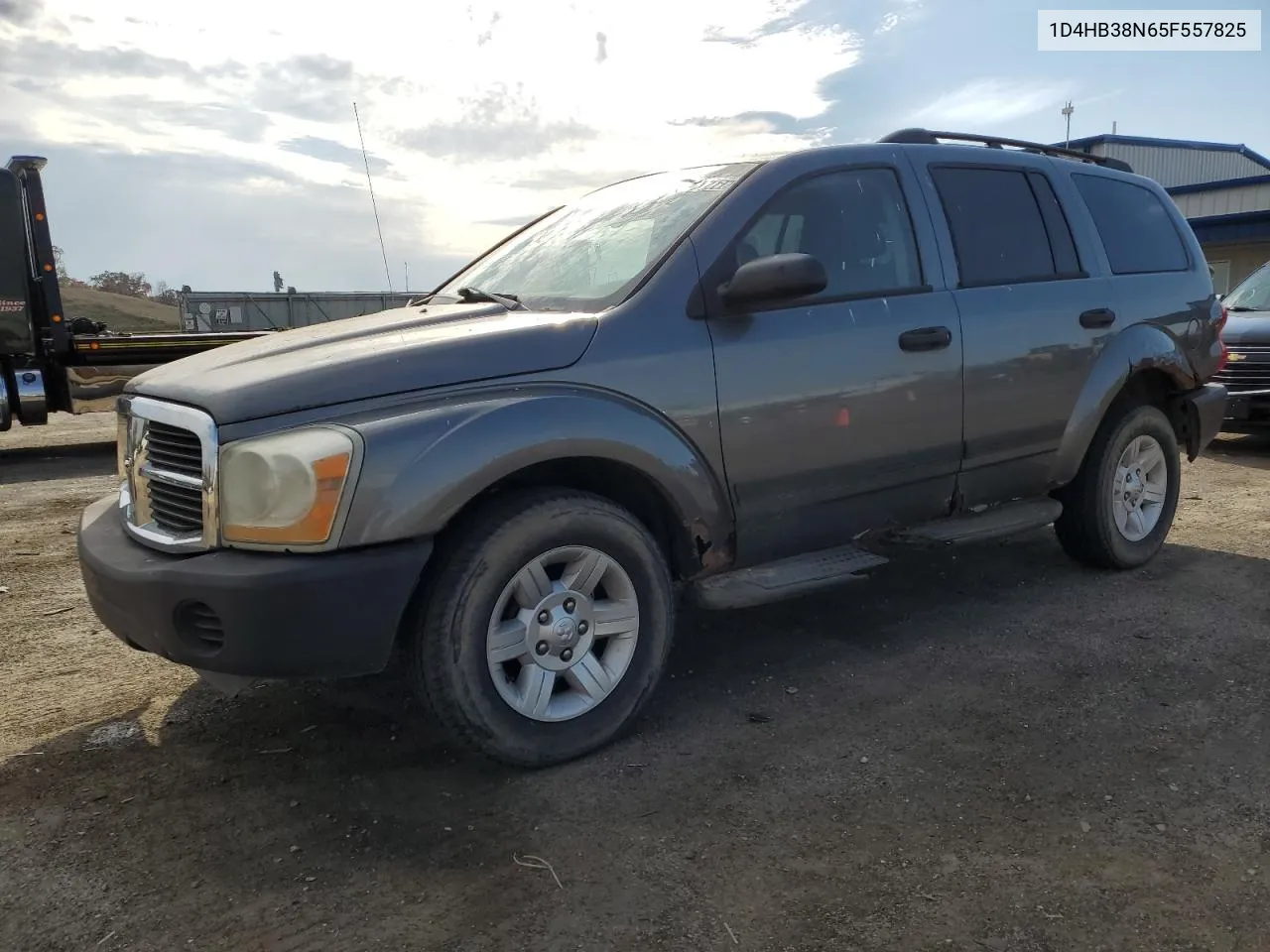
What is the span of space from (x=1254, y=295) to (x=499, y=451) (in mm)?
9837

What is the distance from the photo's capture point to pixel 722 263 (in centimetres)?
338

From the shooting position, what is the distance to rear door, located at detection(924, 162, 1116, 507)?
13.3 feet

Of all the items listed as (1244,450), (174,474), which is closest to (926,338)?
(174,474)

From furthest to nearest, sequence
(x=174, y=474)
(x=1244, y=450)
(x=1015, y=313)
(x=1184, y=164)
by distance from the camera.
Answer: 1. (x=1184, y=164)
2. (x=1244, y=450)
3. (x=1015, y=313)
4. (x=174, y=474)

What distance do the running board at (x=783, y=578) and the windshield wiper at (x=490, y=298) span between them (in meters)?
1.21

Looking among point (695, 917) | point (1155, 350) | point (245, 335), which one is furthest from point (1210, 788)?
point (245, 335)

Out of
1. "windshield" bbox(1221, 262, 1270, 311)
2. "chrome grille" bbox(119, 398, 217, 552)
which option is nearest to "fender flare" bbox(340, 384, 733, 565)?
"chrome grille" bbox(119, 398, 217, 552)

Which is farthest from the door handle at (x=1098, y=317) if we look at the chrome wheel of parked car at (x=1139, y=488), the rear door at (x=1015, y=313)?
the chrome wheel of parked car at (x=1139, y=488)

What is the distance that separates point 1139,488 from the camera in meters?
5.01

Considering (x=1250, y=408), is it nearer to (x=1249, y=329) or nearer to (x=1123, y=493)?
(x=1249, y=329)

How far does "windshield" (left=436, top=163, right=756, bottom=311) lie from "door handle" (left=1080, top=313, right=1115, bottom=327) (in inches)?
73.1

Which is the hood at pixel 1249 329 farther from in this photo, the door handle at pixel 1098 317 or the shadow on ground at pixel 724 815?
the shadow on ground at pixel 724 815

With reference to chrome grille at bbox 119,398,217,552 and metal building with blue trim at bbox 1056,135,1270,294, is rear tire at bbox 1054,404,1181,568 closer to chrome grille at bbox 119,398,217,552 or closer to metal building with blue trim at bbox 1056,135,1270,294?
chrome grille at bbox 119,398,217,552

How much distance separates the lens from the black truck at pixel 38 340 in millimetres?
9594
